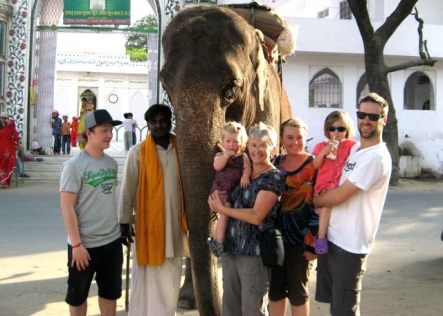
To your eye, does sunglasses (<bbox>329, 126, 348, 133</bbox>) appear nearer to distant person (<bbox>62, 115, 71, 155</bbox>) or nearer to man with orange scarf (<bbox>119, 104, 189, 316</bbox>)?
man with orange scarf (<bbox>119, 104, 189, 316</bbox>)

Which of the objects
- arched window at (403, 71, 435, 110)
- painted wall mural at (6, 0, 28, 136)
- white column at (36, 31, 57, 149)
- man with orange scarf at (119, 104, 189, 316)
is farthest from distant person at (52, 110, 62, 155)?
man with orange scarf at (119, 104, 189, 316)

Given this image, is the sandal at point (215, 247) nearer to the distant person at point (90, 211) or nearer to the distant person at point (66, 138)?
the distant person at point (90, 211)

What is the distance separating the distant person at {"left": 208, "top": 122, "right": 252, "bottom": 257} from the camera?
3.42 metres

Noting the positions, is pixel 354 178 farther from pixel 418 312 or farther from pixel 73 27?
pixel 73 27

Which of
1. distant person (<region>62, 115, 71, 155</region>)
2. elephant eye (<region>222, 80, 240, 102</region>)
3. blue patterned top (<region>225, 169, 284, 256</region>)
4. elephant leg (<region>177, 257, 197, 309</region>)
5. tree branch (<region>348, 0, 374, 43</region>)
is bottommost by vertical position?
elephant leg (<region>177, 257, 197, 309</region>)

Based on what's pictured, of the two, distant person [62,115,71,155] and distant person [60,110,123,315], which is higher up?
distant person [62,115,71,155]

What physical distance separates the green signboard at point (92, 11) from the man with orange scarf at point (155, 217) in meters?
14.3

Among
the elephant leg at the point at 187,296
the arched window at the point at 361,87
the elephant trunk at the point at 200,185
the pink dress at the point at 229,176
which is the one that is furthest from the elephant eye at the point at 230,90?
the arched window at the point at 361,87

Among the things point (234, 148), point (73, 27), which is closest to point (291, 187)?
point (234, 148)

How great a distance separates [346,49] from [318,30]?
1164 mm

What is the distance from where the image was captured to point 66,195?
367cm

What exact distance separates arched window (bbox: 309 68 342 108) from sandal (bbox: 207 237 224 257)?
1660 centimetres

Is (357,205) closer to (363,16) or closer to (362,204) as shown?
(362,204)

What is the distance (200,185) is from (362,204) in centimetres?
99
